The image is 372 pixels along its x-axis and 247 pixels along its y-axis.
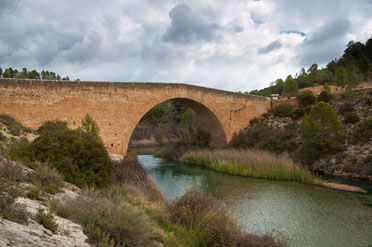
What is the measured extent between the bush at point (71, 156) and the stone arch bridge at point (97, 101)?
5.74 meters

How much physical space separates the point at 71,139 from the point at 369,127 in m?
13.8

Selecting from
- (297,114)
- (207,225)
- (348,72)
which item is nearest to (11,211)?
(207,225)

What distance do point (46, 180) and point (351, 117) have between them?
52.6ft

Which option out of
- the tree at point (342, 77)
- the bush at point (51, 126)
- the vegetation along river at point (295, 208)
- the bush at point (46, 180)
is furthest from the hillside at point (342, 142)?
the bush at point (46, 180)

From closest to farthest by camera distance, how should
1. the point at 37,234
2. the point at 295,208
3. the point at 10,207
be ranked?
the point at 37,234, the point at 10,207, the point at 295,208

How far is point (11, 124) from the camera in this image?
30.6ft

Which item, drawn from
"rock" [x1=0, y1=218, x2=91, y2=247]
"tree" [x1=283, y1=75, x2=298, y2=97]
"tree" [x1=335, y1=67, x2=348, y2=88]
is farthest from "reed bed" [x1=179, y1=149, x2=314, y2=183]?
"tree" [x1=283, y1=75, x2=298, y2=97]

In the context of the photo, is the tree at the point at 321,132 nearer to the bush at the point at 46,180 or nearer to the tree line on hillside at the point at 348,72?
the tree line on hillside at the point at 348,72

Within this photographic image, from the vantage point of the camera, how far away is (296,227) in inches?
243

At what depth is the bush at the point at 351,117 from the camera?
15.0m

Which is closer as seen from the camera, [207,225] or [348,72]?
[207,225]

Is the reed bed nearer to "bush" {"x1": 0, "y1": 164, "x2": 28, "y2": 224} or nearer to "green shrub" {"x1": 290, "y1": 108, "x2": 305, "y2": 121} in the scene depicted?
"green shrub" {"x1": 290, "y1": 108, "x2": 305, "y2": 121}

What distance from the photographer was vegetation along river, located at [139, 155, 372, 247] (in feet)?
18.6

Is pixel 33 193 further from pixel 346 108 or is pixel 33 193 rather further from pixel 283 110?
pixel 283 110
